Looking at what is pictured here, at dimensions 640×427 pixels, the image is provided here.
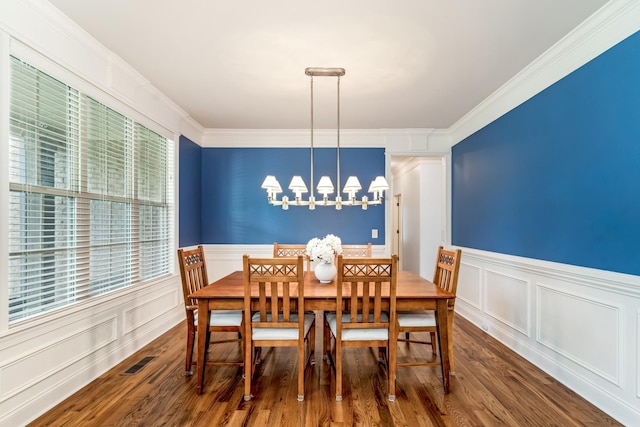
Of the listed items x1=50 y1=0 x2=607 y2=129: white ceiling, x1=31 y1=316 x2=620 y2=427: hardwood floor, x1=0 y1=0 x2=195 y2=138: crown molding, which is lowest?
x1=31 y1=316 x2=620 y2=427: hardwood floor

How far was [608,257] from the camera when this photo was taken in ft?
7.30

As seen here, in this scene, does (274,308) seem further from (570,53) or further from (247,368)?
(570,53)

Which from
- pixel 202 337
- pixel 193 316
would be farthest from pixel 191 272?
pixel 202 337

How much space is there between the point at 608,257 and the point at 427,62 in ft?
6.51

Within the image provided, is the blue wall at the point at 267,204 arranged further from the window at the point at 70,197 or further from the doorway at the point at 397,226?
the doorway at the point at 397,226

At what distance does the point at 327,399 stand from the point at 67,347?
191cm

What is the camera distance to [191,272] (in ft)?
9.33

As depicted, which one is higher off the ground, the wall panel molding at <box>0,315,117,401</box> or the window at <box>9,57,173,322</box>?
the window at <box>9,57,173,322</box>

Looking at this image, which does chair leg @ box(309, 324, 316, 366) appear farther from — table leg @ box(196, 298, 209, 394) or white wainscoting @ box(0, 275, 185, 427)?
white wainscoting @ box(0, 275, 185, 427)

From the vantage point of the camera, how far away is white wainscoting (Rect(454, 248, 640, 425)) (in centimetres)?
209

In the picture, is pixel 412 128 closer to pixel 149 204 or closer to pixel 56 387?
pixel 149 204

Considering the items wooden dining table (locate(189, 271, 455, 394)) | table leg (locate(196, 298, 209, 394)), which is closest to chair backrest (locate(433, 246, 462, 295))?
wooden dining table (locate(189, 271, 455, 394))

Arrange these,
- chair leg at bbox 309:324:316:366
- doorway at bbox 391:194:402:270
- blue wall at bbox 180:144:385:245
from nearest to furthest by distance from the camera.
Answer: chair leg at bbox 309:324:316:366 → blue wall at bbox 180:144:385:245 → doorway at bbox 391:194:402:270

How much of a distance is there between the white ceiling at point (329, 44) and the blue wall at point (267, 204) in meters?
1.21
